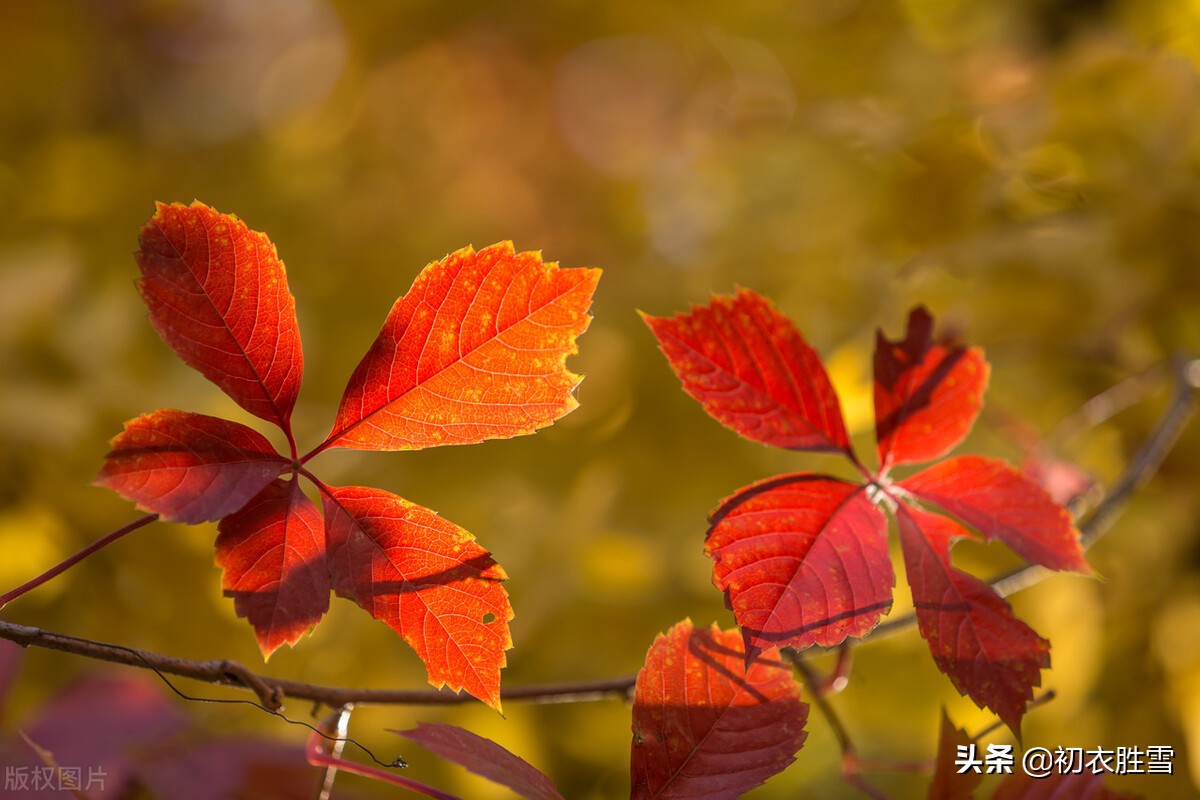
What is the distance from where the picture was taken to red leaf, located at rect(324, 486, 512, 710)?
27 cm

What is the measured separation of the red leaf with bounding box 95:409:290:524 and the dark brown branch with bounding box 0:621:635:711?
4cm

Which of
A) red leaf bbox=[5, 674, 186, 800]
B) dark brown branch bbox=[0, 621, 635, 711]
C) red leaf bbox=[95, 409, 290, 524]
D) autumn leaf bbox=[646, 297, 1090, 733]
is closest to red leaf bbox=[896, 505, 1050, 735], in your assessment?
autumn leaf bbox=[646, 297, 1090, 733]

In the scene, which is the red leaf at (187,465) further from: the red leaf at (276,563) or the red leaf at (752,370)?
the red leaf at (752,370)

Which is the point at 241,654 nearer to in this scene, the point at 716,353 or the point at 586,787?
the point at 586,787

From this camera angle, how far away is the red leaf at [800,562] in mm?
270

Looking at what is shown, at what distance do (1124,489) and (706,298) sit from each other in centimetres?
40

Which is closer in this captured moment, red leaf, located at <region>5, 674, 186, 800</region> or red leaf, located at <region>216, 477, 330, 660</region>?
red leaf, located at <region>216, 477, 330, 660</region>

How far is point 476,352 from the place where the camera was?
284 mm

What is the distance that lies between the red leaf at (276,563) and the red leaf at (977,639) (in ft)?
0.67

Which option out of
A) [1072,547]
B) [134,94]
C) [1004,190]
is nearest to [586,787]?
[1072,547]

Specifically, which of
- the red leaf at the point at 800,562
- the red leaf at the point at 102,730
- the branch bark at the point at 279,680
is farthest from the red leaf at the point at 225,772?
the red leaf at the point at 800,562

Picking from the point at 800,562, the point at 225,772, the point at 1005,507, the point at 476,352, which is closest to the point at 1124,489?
the point at 1005,507

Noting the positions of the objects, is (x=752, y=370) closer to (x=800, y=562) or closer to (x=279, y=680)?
(x=800, y=562)

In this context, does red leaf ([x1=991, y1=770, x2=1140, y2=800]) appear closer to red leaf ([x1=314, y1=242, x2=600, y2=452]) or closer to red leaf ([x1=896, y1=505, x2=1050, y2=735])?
red leaf ([x1=896, y1=505, x2=1050, y2=735])
